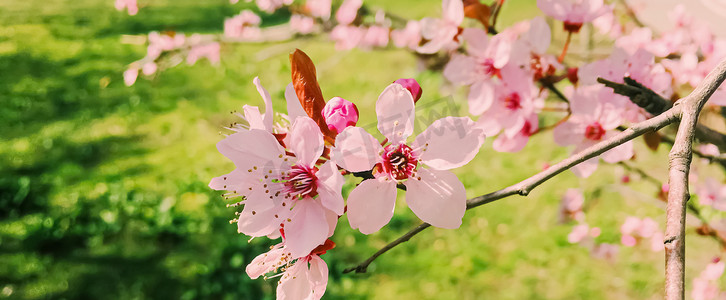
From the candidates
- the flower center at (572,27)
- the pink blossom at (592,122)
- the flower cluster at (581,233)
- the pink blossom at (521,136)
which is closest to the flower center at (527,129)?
the pink blossom at (521,136)

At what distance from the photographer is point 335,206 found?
750mm

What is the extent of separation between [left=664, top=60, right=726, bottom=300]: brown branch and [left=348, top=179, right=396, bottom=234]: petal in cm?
35

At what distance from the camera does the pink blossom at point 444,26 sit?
1.24 meters

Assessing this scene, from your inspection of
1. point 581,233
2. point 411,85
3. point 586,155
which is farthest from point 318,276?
point 581,233

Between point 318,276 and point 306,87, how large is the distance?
31 cm

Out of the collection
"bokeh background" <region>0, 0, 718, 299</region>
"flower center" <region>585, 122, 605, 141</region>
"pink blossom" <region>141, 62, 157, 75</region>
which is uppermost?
"flower center" <region>585, 122, 605, 141</region>

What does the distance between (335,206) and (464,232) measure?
9.38 ft

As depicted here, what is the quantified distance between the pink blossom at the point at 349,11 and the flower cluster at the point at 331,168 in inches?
105

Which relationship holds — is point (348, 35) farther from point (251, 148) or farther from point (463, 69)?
point (251, 148)

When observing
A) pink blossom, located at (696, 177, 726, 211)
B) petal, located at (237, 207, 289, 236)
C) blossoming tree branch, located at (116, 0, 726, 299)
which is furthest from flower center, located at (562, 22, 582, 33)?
pink blossom, located at (696, 177, 726, 211)

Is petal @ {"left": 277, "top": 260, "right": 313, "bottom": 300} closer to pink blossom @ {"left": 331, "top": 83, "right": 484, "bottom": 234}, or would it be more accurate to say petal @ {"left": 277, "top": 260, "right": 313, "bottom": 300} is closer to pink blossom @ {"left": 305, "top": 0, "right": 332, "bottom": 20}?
pink blossom @ {"left": 331, "top": 83, "right": 484, "bottom": 234}

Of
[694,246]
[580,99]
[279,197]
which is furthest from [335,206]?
[694,246]

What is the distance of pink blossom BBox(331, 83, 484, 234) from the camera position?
756 mm

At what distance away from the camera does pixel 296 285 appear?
0.86 metres
